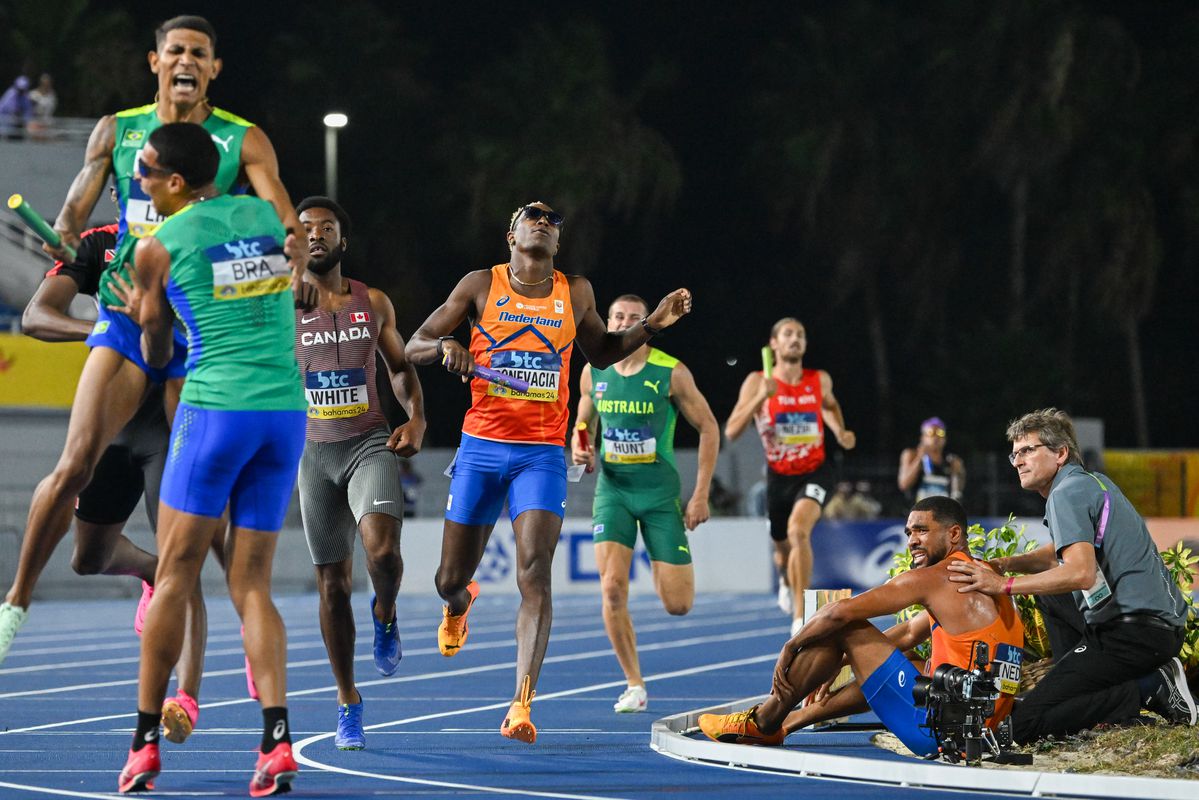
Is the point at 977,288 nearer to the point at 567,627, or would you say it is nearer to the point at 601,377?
the point at 567,627

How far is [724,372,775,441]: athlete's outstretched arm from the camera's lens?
16.3 m

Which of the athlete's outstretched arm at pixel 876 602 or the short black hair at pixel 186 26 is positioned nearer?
the short black hair at pixel 186 26

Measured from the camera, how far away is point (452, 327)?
33.3 feet

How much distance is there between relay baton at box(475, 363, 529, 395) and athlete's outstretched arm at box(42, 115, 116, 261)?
2.35m

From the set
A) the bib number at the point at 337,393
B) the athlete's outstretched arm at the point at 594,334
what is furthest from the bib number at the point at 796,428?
the bib number at the point at 337,393

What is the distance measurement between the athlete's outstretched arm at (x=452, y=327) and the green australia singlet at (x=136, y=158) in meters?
1.63

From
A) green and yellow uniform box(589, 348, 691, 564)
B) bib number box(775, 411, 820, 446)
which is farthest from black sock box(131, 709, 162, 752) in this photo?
bib number box(775, 411, 820, 446)

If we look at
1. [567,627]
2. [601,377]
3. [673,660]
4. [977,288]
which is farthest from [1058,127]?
[601,377]

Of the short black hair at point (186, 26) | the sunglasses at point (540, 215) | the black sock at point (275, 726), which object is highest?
the short black hair at point (186, 26)

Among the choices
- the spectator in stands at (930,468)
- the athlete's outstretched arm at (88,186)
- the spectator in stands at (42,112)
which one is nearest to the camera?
the athlete's outstretched arm at (88,186)

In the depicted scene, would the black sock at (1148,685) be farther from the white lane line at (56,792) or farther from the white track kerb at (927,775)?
the white lane line at (56,792)

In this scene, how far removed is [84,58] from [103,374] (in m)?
44.0

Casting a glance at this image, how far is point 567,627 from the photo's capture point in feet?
70.1

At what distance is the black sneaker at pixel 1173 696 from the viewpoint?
9297mm
